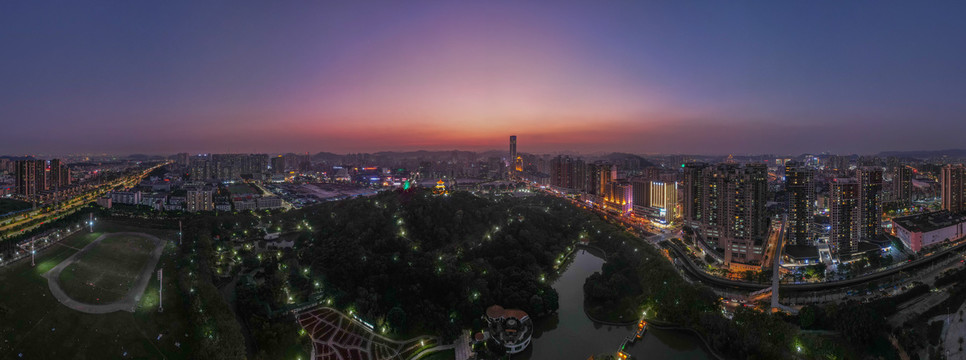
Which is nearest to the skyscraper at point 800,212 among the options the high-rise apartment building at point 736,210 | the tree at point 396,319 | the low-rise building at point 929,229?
the high-rise apartment building at point 736,210

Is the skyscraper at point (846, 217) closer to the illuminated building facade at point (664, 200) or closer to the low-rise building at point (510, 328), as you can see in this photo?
the illuminated building facade at point (664, 200)

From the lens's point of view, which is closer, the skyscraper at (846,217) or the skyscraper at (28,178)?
the skyscraper at (846,217)

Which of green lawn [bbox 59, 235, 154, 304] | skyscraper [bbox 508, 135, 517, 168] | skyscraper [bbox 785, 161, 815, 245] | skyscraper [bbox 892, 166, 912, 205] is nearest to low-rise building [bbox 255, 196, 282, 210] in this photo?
green lawn [bbox 59, 235, 154, 304]

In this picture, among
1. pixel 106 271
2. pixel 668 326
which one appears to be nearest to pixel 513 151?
pixel 668 326

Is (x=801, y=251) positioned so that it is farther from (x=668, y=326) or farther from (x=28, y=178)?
(x=28, y=178)

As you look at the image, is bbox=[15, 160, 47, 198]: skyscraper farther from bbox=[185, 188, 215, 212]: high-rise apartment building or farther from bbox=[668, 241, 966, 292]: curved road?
bbox=[668, 241, 966, 292]: curved road

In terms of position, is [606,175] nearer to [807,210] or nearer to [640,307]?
[807,210]
